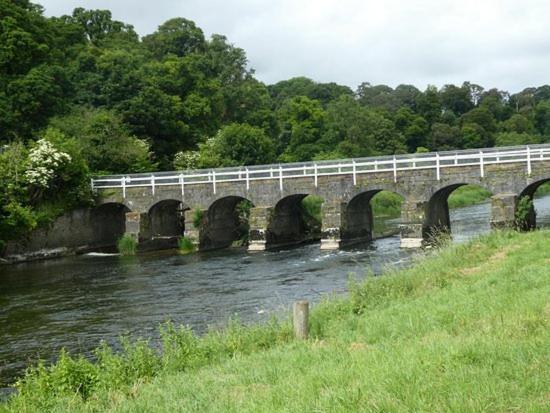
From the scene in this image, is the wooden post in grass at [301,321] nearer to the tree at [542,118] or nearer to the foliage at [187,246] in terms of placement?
the foliage at [187,246]

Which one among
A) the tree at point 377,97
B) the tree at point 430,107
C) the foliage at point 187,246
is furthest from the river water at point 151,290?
the tree at point 377,97

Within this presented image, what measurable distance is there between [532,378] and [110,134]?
4521cm

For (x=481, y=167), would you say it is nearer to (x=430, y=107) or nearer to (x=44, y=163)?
(x=44, y=163)

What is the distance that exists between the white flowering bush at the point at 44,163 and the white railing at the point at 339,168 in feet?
14.0

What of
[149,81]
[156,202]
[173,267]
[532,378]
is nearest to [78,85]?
[149,81]

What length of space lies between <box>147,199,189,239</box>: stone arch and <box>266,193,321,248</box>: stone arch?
247 inches

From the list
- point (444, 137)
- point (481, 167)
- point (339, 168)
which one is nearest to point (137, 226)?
point (339, 168)

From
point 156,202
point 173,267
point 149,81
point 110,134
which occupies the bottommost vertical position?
point 173,267

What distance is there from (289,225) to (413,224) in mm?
9899

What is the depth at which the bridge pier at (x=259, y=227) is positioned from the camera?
128 ft

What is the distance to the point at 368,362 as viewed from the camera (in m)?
8.60

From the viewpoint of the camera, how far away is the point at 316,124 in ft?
263

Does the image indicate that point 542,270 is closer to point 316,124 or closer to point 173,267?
point 173,267

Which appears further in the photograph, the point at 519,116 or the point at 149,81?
the point at 519,116
